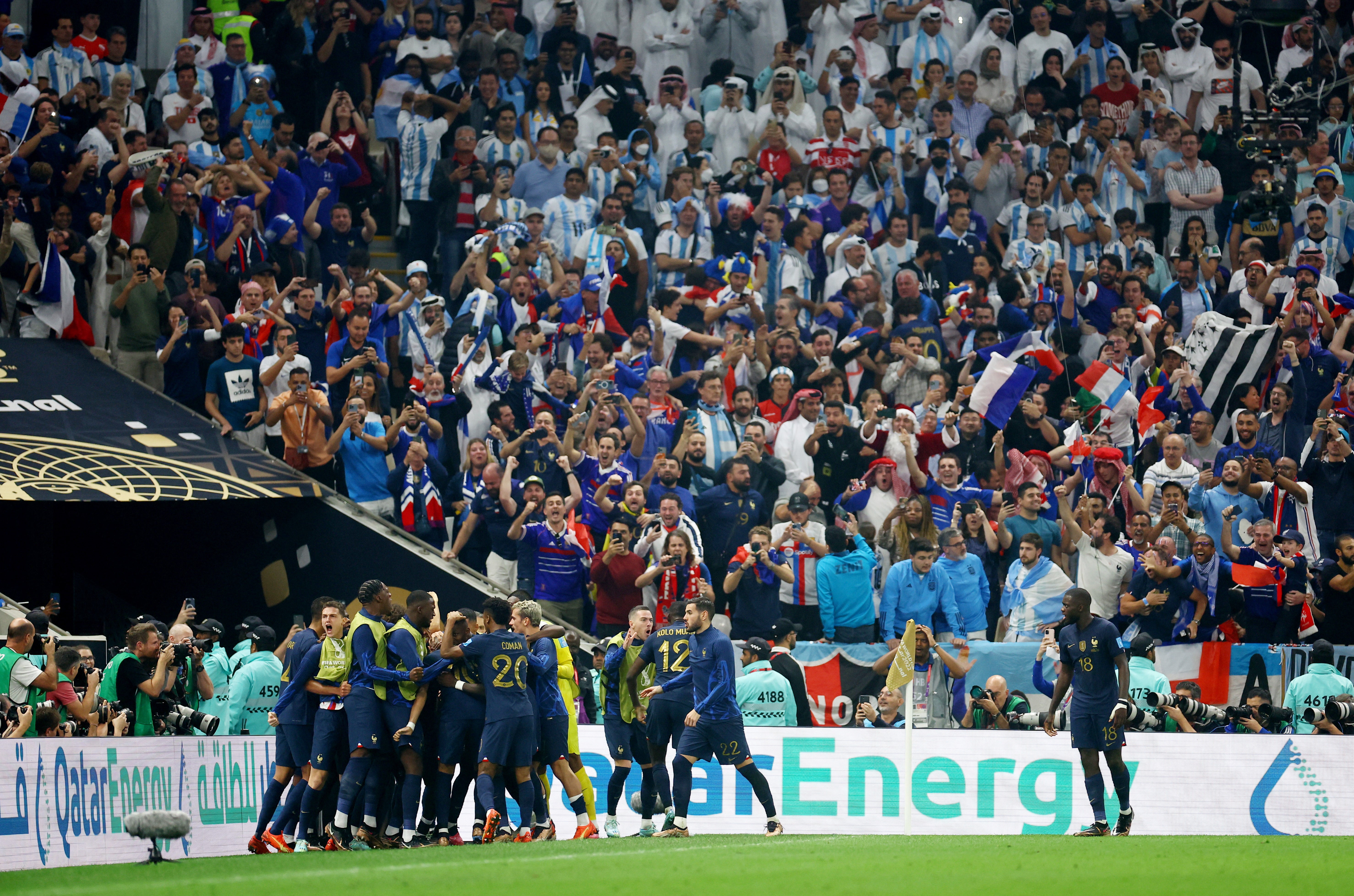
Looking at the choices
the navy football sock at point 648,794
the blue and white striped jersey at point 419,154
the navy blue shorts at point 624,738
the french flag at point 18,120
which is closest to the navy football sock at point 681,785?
the navy football sock at point 648,794

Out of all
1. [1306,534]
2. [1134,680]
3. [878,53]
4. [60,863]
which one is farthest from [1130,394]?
[60,863]

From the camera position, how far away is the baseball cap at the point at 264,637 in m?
14.5

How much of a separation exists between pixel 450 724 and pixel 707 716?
6.53 ft

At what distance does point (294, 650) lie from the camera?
1286cm

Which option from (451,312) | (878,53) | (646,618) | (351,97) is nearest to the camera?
(646,618)

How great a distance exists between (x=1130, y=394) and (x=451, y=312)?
25.4 feet

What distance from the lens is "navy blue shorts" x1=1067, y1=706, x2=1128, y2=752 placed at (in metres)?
13.2

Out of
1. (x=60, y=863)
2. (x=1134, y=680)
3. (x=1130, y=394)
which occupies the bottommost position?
(x=60, y=863)

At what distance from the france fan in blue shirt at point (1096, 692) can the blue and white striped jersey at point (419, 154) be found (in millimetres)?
10781

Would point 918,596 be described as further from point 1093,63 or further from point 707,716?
point 1093,63

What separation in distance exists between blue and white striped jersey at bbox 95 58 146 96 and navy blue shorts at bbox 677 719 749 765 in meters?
11.6

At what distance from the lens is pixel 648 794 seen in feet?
45.7

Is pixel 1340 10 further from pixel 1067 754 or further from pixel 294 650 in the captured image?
pixel 294 650

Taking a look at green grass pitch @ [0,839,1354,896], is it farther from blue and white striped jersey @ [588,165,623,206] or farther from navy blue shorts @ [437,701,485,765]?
blue and white striped jersey @ [588,165,623,206]
